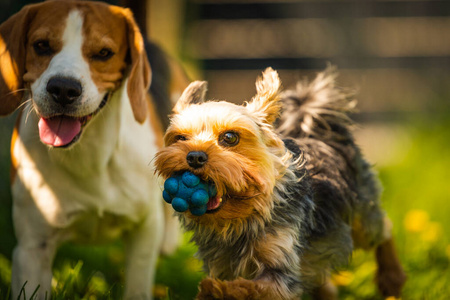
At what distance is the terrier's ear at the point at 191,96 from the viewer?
2416 mm

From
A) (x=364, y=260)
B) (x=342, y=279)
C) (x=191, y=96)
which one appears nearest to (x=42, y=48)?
(x=191, y=96)

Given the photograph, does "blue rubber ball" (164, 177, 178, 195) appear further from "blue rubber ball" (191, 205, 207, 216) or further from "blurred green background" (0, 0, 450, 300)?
"blurred green background" (0, 0, 450, 300)

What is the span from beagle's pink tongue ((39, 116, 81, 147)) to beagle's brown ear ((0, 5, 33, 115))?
0.21 metres

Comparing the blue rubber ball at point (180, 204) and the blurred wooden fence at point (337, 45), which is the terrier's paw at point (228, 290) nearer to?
the blue rubber ball at point (180, 204)

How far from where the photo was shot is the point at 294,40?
719 cm

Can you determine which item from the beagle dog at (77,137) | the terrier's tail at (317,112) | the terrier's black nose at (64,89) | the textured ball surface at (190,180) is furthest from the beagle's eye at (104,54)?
the textured ball surface at (190,180)

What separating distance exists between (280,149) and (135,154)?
3.87ft

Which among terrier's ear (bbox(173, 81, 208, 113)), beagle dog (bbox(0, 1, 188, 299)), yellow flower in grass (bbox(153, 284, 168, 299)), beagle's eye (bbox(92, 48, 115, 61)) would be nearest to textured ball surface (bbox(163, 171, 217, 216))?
terrier's ear (bbox(173, 81, 208, 113))

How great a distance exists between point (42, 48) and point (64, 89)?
12.2 inches

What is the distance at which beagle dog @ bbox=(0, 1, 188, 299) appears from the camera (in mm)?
2896

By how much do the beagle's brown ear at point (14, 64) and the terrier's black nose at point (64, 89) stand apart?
12.5 inches

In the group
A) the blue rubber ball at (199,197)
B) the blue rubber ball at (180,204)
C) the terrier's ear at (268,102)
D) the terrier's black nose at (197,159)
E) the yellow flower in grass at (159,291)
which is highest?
the terrier's ear at (268,102)

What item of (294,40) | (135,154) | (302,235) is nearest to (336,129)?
(302,235)

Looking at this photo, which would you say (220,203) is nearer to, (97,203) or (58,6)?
(97,203)
